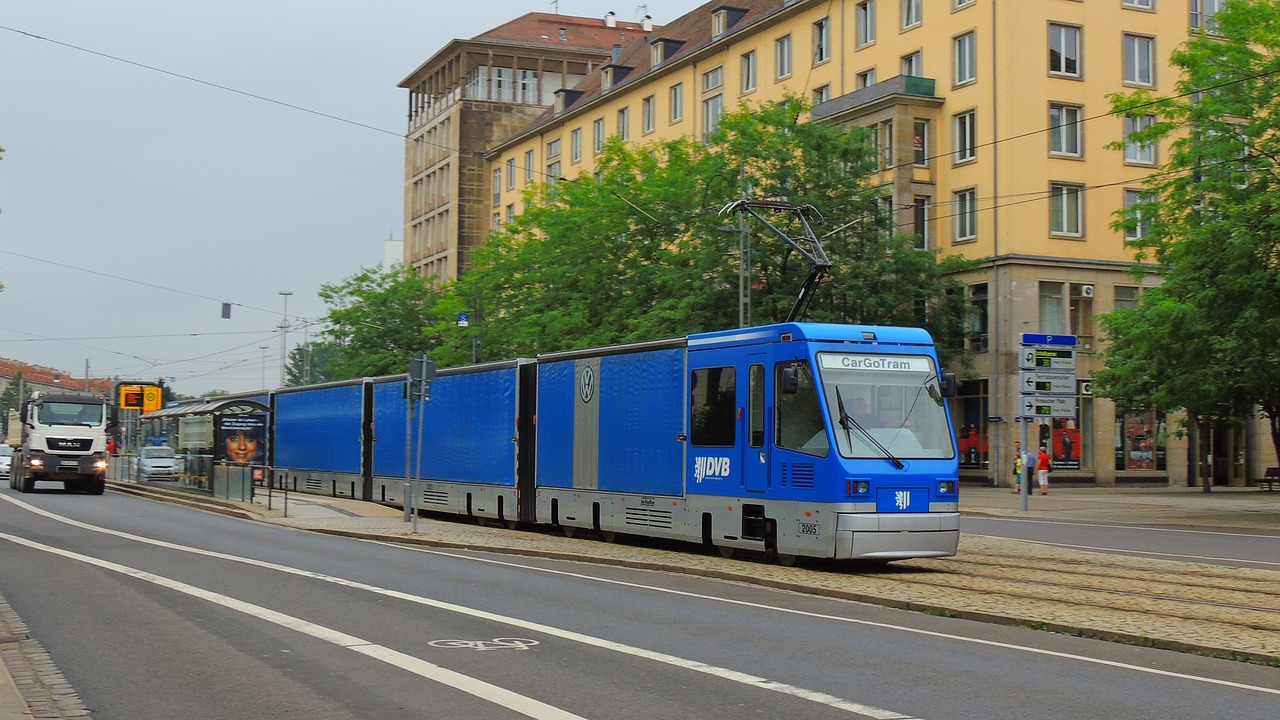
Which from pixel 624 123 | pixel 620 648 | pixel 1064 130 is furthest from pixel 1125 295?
pixel 620 648

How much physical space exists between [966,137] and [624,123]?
28.6m

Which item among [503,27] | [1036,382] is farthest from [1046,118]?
[503,27]

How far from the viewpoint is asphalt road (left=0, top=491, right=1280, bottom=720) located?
824cm

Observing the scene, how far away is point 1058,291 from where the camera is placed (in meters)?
51.3

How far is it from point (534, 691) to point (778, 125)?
133ft

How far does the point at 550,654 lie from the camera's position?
33.2 ft

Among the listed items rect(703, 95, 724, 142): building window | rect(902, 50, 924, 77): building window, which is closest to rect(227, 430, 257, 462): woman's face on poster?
rect(902, 50, 924, 77): building window

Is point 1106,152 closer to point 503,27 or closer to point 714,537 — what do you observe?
point 714,537

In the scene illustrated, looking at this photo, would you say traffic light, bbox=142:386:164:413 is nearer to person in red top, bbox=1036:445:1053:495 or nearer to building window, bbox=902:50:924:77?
building window, bbox=902:50:924:77

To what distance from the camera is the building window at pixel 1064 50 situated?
51.2 meters

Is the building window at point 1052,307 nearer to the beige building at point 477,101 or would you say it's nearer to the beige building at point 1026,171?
the beige building at point 1026,171

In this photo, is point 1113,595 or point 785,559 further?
point 785,559

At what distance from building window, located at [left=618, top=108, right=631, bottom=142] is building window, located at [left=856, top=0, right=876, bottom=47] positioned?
21506 mm

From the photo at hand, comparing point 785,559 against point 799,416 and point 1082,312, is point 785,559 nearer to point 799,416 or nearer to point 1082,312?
point 799,416
